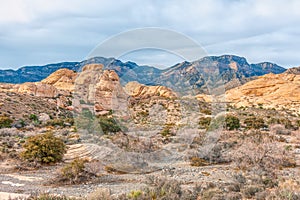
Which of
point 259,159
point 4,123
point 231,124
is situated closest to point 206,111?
point 231,124

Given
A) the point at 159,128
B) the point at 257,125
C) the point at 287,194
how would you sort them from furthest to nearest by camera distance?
the point at 257,125 → the point at 159,128 → the point at 287,194

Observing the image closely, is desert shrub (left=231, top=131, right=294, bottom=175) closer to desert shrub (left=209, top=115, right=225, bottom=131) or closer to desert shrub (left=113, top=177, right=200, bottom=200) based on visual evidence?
desert shrub (left=113, top=177, right=200, bottom=200)

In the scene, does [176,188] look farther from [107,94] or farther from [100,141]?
[107,94]

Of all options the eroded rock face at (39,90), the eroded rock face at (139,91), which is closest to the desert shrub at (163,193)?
the eroded rock face at (139,91)

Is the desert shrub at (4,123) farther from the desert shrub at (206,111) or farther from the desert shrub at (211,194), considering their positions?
the desert shrub at (211,194)

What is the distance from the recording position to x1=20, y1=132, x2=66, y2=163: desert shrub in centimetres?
1420

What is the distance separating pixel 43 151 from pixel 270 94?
164 feet

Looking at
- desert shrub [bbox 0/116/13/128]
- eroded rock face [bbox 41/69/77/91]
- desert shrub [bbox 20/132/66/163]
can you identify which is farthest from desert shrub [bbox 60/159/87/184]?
eroded rock face [bbox 41/69/77/91]

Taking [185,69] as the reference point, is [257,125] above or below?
below

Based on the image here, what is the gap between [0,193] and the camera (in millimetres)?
9812

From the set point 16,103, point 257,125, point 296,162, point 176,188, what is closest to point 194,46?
point 296,162

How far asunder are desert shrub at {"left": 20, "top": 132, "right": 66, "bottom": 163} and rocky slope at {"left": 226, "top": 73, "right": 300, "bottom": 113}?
1509 inches

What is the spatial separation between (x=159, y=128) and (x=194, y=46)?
27.7ft

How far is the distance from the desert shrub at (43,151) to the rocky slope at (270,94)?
38.3m
